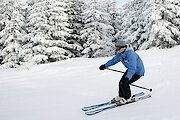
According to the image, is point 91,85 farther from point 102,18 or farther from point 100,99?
point 102,18

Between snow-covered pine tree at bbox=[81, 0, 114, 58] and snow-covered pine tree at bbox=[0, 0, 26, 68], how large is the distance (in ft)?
28.7

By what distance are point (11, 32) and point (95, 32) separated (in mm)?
11423

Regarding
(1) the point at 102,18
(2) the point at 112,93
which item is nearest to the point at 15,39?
(1) the point at 102,18

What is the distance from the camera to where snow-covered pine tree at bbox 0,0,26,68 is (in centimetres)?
2106

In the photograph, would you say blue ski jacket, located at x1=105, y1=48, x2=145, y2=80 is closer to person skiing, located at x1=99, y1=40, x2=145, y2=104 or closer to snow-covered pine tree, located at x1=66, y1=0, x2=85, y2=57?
person skiing, located at x1=99, y1=40, x2=145, y2=104

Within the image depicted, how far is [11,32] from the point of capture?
21.6m

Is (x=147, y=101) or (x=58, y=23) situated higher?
(x=58, y=23)

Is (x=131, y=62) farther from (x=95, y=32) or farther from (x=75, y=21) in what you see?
(x=75, y=21)

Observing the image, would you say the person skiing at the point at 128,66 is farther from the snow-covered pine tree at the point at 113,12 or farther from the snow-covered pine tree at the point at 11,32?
the snow-covered pine tree at the point at 113,12

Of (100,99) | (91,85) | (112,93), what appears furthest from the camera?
(91,85)

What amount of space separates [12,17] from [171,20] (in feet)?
64.2

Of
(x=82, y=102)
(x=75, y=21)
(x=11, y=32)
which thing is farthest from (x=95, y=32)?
(x=82, y=102)

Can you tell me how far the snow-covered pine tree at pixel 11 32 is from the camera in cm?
2106

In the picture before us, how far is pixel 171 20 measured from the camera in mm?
16391
